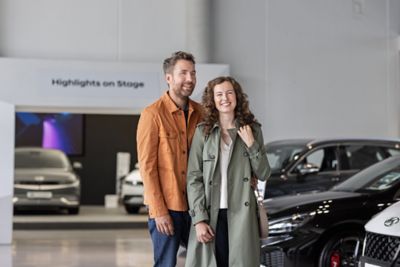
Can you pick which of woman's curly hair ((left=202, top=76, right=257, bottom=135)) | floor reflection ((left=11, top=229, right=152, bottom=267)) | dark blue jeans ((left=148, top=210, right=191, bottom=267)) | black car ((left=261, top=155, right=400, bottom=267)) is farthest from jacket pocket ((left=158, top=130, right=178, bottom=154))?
floor reflection ((left=11, top=229, right=152, bottom=267))

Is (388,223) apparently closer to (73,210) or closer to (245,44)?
(245,44)

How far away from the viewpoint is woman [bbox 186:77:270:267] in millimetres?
4930

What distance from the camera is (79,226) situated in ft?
57.4

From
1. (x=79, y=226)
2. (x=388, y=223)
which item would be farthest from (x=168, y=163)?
(x=79, y=226)

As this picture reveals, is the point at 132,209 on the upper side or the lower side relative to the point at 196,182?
→ lower

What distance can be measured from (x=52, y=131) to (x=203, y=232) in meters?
20.3

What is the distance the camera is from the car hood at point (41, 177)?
18.3 meters

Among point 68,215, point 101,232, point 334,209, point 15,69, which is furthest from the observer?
point 68,215

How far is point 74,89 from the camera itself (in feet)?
46.2

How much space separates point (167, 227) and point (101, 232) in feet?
38.8

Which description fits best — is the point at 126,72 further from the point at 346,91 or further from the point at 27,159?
the point at 27,159

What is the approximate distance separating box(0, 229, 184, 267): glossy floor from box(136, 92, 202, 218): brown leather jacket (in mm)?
5424

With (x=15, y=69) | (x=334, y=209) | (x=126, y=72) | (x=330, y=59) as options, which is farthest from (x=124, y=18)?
(x=334, y=209)

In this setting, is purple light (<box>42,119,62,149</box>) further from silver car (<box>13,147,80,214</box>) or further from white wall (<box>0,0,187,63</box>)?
white wall (<box>0,0,187,63</box>)
